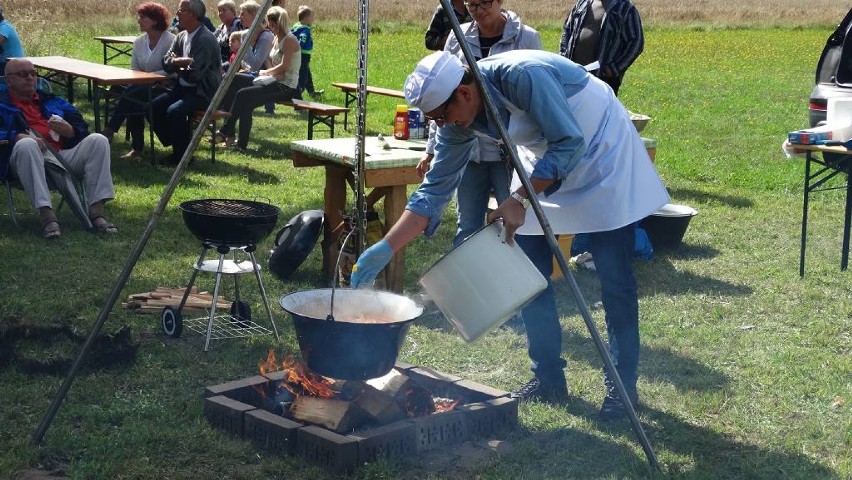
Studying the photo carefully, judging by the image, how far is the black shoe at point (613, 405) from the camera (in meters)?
4.65

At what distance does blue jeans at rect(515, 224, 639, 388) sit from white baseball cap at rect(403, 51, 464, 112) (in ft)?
3.37

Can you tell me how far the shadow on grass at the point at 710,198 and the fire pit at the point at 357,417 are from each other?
225 inches

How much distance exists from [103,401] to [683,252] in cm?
465

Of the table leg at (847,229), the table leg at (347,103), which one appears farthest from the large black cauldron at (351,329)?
the table leg at (347,103)

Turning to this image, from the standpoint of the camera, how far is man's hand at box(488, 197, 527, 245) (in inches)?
156

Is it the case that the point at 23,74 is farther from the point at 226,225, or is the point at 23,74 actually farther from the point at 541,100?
the point at 541,100

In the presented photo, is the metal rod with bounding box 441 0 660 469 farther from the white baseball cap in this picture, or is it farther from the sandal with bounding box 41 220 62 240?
the sandal with bounding box 41 220 62 240

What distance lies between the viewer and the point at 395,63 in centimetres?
2109

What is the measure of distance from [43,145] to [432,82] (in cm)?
505

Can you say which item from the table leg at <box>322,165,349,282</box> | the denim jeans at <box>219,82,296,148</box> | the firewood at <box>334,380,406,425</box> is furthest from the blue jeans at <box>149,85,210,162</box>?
the firewood at <box>334,380,406,425</box>

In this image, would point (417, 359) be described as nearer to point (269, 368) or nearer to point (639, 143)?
point (269, 368)

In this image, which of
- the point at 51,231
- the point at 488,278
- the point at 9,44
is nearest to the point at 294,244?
the point at 51,231

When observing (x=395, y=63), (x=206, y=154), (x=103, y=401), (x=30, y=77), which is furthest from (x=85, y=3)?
(x=103, y=401)

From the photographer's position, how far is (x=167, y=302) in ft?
19.8
